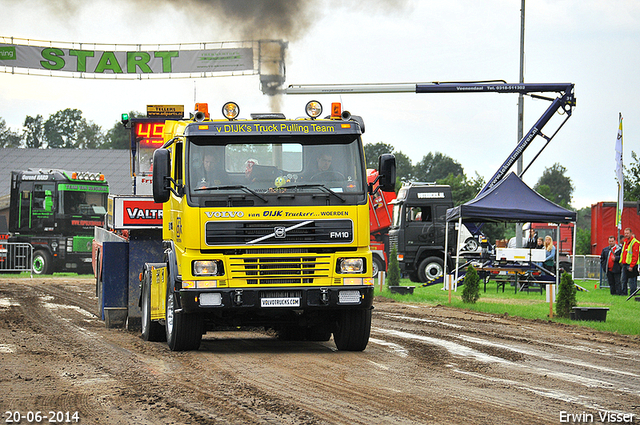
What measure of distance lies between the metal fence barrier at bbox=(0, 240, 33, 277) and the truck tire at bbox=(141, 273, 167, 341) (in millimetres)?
22028

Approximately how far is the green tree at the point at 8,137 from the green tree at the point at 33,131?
4.10 feet

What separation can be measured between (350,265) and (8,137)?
397 feet

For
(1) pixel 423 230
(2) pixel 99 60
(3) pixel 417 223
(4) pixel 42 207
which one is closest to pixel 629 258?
(1) pixel 423 230

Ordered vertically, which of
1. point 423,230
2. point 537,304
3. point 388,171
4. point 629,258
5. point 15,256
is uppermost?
point 388,171

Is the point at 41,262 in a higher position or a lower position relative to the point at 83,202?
lower

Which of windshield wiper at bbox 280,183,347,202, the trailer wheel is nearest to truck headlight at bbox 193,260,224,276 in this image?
windshield wiper at bbox 280,183,347,202

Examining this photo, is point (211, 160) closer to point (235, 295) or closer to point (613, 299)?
point (235, 295)

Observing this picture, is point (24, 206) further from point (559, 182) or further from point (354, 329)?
point (559, 182)

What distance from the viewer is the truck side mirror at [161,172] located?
1038 centimetres

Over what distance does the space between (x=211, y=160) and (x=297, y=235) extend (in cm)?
143

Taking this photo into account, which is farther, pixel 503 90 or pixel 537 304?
pixel 503 90

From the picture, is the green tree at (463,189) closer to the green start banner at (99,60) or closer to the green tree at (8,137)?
the green start banner at (99,60)

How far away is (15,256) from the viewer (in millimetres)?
33250

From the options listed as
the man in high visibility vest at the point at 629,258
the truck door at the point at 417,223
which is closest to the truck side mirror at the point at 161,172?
the man in high visibility vest at the point at 629,258
